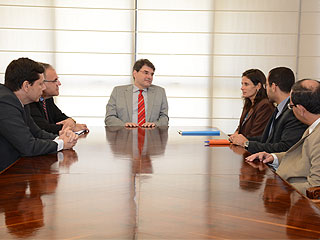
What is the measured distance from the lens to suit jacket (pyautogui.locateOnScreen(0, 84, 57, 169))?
8.15 ft

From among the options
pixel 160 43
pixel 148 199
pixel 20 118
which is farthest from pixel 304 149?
pixel 160 43

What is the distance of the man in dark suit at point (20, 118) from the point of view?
8.20 ft

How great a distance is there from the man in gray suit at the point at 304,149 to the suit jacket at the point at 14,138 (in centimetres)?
117

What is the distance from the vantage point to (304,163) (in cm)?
240

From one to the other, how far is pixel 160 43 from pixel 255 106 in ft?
9.01

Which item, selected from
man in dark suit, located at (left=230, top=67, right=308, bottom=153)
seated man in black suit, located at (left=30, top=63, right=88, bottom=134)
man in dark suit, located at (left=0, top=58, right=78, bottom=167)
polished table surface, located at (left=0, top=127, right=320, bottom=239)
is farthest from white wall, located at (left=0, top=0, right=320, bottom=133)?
polished table surface, located at (left=0, top=127, right=320, bottom=239)

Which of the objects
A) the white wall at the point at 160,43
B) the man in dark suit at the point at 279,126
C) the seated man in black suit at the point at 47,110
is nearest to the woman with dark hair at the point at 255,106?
the man in dark suit at the point at 279,126

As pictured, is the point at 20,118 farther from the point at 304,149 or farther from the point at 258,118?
the point at 258,118

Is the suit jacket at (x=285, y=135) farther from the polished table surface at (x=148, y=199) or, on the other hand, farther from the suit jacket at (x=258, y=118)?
the suit jacket at (x=258, y=118)

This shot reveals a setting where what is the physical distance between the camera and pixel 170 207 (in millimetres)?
1487

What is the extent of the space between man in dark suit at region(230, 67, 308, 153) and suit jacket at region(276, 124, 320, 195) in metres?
0.36

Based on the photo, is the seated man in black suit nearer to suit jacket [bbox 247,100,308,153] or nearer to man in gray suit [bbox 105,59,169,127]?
man in gray suit [bbox 105,59,169,127]

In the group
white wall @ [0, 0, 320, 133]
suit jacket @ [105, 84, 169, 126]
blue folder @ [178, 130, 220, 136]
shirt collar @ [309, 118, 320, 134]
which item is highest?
white wall @ [0, 0, 320, 133]

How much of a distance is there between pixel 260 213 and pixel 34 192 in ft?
2.74
